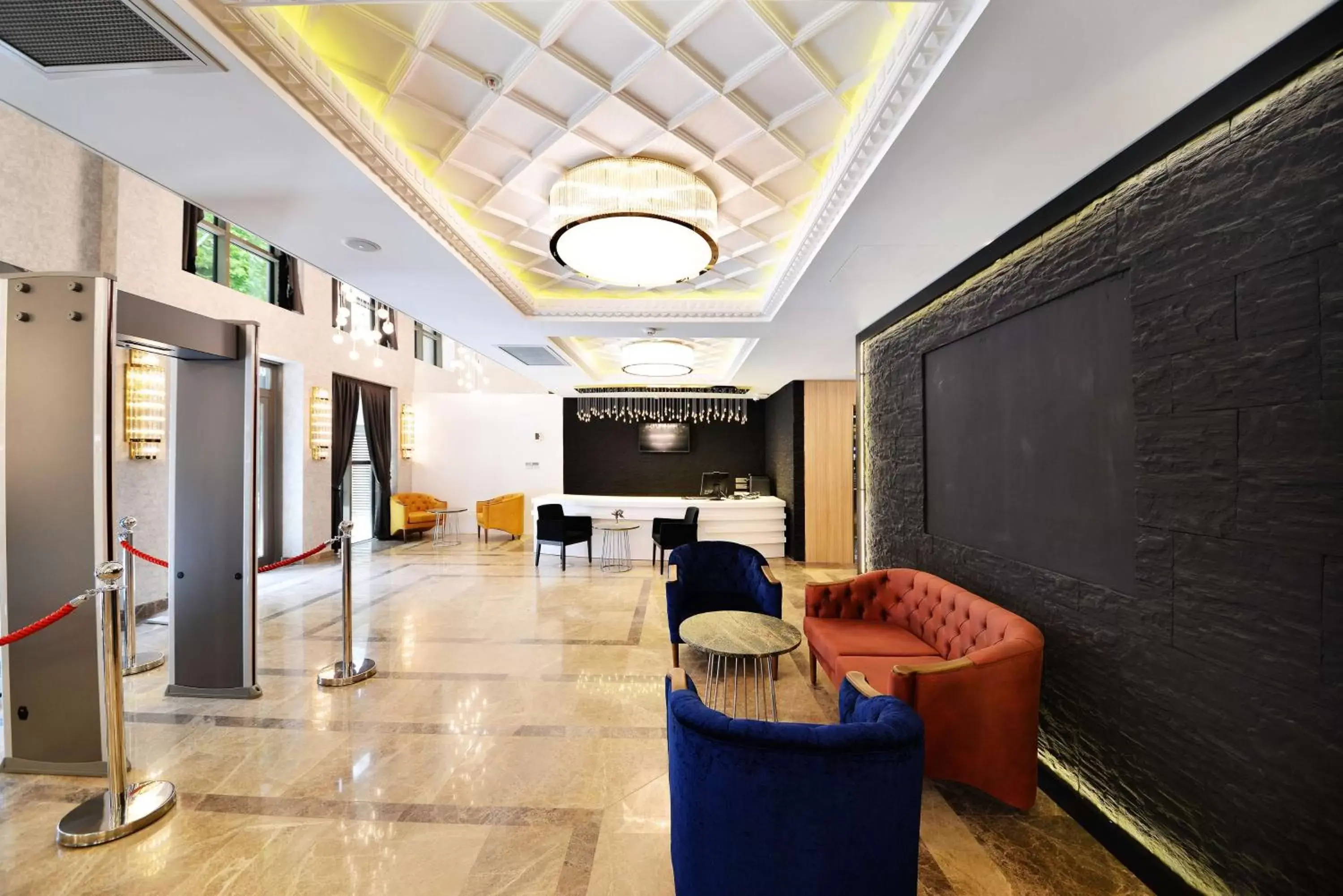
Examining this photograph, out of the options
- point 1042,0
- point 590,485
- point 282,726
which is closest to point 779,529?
point 590,485

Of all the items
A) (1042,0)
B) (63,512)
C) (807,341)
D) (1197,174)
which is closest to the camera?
(1042,0)

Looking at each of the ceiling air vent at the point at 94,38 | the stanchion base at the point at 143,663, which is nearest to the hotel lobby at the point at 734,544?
the ceiling air vent at the point at 94,38

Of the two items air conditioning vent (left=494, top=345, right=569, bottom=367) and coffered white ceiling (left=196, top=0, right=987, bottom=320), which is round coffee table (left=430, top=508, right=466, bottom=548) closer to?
air conditioning vent (left=494, top=345, right=569, bottom=367)

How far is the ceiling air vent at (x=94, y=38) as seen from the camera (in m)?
1.63

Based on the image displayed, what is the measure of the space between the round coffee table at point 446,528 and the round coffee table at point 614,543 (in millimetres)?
3091

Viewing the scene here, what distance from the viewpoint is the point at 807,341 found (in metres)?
5.91

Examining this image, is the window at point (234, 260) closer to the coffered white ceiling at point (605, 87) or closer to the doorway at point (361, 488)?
the doorway at point (361, 488)

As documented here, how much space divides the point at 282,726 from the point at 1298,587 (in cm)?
471

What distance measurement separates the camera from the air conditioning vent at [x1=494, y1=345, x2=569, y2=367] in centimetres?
636

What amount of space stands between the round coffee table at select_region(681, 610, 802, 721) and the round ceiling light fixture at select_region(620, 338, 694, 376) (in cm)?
361

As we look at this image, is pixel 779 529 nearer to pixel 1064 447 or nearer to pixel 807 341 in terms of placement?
pixel 807 341

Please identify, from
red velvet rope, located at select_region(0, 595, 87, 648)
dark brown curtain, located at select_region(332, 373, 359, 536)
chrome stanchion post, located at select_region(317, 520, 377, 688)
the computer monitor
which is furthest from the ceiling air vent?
the computer monitor

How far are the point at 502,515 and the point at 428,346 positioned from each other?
4634 millimetres

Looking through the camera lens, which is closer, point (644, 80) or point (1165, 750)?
point (1165, 750)
